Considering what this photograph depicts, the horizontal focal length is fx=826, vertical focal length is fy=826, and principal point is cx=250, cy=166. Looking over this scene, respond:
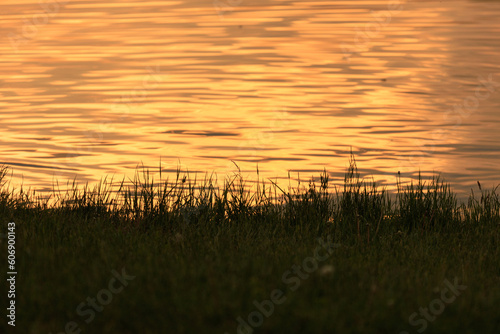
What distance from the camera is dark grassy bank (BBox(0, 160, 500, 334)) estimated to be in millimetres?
7234

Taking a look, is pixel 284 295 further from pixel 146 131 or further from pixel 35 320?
pixel 146 131

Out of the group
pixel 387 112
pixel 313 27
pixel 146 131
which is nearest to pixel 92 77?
pixel 146 131

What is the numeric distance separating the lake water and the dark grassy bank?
8.20ft

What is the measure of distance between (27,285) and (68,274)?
1.36ft

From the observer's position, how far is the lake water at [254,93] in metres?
15.6

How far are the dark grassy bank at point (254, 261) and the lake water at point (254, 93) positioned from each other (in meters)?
2.50

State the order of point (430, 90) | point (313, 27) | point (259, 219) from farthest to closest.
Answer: point (313, 27), point (430, 90), point (259, 219)

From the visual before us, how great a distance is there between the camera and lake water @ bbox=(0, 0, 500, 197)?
1556cm

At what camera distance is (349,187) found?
12.2m

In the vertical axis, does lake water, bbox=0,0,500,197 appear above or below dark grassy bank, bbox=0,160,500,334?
above

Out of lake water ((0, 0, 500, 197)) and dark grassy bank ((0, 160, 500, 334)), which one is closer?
dark grassy bank ((0, 160, 500, 334))

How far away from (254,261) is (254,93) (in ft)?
44.2

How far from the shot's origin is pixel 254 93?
846 inches

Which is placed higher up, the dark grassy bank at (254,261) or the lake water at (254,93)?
the lake water at (254,93)
